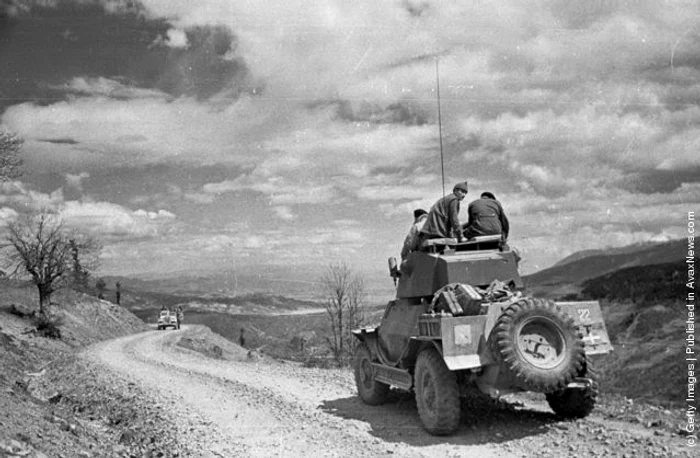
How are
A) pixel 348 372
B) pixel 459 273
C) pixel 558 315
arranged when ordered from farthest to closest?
pixel 348 372
pixel 459 273
pixel 558 315

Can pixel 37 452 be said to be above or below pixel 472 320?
below

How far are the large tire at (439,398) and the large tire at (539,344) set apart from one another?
0.87 metres

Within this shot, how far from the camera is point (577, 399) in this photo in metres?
8.80

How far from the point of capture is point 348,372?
1589cm

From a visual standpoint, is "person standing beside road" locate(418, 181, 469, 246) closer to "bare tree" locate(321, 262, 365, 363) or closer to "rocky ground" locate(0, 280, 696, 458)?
"rocky ground" locate(0, 280, 696, 458)

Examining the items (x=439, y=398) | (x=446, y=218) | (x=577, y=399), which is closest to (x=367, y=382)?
(x=439, y=398)

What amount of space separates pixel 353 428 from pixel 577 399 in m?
3.29

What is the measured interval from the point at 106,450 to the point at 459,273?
5608mm

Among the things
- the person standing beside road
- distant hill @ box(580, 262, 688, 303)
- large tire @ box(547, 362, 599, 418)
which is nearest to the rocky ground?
large tire @ box(547, 362, 599, 418)

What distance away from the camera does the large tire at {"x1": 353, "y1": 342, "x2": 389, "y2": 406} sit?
11.2 metres

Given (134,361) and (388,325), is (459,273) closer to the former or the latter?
(388,325)

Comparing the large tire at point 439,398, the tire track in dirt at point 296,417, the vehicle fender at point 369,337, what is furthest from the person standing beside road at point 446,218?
the tire track in dirt at point 296,417

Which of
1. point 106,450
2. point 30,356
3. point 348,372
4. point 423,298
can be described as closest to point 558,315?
point 423,298

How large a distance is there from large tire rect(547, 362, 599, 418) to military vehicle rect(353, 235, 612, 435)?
0.01 m
